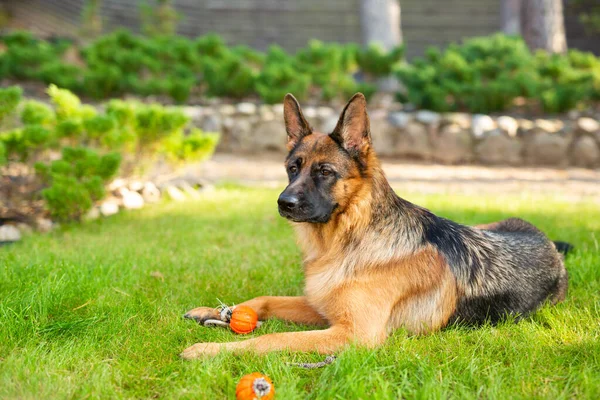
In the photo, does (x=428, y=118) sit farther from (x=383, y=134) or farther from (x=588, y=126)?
(x=588, y=126)

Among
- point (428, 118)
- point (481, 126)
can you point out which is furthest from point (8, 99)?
point (481, 126)

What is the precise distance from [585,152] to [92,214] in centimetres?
879

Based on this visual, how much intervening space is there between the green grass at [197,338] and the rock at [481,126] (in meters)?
5.24

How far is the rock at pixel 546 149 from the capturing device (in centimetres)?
1071

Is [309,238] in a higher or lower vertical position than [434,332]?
higher

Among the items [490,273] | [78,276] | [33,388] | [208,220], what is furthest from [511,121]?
[33,388]

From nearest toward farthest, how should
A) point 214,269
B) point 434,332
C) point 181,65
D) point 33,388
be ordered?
point 33,388 < point 434,332 < point 214,269 < point 181,65

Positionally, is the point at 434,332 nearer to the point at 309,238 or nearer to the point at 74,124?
the point at 309,238

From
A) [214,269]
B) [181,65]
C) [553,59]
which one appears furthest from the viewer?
[181,65]

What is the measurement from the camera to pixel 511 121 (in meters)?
11.0

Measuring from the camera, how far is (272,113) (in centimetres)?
1187

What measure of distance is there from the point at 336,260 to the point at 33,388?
1.96 m

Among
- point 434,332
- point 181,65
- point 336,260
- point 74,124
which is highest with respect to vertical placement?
point 181,65

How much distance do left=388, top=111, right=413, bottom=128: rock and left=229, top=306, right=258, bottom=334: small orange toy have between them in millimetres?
8049
